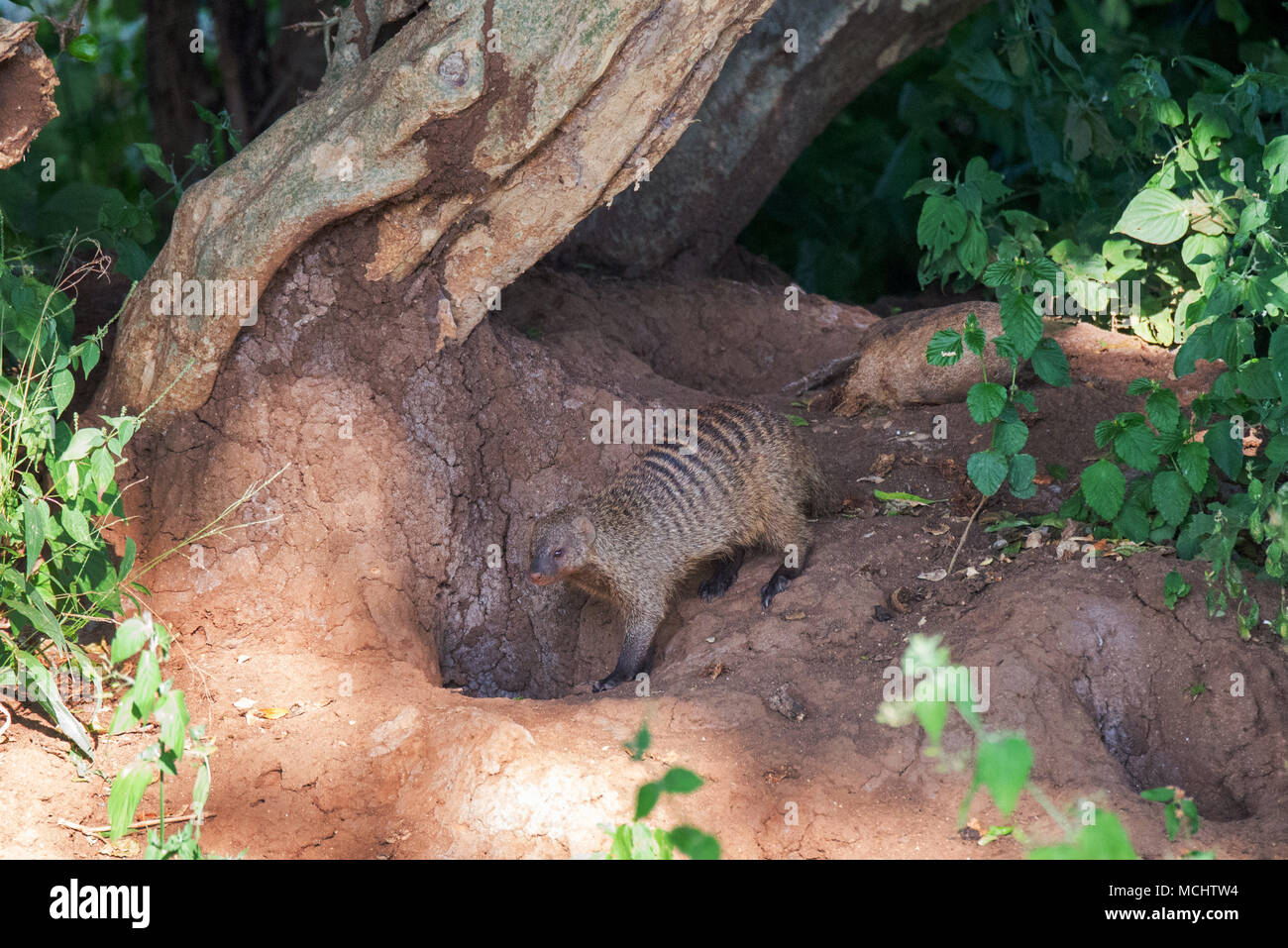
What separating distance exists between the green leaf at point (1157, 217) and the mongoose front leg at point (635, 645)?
235cm

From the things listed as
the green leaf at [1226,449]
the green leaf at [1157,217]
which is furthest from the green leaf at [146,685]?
the green leaf at [1157,217]

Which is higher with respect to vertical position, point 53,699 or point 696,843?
point 53,699

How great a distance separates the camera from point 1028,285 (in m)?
3.90

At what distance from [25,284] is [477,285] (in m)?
1.61

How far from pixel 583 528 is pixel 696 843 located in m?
2.40

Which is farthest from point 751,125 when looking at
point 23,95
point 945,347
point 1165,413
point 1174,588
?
point 23,95

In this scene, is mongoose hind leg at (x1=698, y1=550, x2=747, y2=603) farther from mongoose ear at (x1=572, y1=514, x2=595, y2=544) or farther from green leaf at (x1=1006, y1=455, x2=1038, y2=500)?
green leaf at (x1=1006, y1=455, x2=1038, y2=500)

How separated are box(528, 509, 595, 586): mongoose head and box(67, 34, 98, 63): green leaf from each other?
230 cm

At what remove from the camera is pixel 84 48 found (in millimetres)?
3779

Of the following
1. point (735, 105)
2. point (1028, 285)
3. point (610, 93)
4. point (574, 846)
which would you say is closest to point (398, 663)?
point (574, 846)

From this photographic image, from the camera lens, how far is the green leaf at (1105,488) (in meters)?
3.77

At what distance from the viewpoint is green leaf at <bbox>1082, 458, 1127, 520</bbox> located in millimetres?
3766

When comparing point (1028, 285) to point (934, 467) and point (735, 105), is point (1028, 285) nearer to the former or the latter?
point (934, 467)

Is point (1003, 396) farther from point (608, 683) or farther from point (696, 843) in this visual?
point (696, 843)
